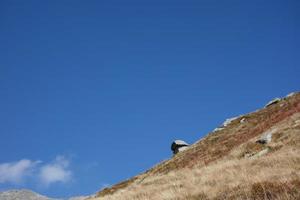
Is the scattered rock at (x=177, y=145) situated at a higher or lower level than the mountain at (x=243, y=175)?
higher

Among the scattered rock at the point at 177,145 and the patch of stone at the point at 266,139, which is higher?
the scattered rock at the point at 177,145

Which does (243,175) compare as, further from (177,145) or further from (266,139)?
(177,145)

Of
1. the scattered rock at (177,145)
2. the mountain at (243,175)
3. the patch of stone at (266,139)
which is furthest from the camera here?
the scattered rock at (177,145)

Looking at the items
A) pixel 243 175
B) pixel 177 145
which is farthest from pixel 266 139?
pixel 177 145

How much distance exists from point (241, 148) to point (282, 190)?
87.2 feet

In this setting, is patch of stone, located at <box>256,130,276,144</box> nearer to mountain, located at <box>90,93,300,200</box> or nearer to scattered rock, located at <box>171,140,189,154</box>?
mountain, located at <box>90,93,300,200</box>

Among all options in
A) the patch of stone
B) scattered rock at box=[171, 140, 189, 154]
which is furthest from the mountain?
scattered rock at box=[171, 140, 189, 154]

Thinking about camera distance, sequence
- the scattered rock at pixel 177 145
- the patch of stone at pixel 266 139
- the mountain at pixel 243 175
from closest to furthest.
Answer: the mountain at pixel 243 175, the patch of stone at pixel 266 139, the scattered rock at pixel 177 145

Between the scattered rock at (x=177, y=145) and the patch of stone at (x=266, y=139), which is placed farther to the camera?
the scattered rock at (x=177, y=145)

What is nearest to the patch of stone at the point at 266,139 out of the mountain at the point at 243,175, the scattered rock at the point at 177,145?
the mountain at the point at 243,175

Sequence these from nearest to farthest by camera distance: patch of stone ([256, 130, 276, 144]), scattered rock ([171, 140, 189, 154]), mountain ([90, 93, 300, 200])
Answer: mountain ([90, 93, 300, 200]) < patch of stone ([256, 130, 276, 144]) < scattered rock ([171, 140, 189, 154])

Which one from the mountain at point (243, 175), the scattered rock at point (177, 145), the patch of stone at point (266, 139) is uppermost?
the scattered rock at point (177, 145)

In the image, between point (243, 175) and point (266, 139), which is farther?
point (266, 139)

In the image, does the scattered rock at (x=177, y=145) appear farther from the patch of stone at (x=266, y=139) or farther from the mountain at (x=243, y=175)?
the patch of stone at (x=266, y=139)
